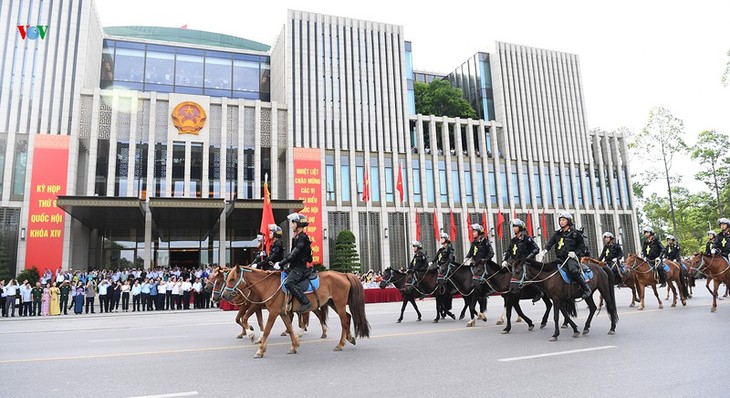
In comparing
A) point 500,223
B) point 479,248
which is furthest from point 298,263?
point 500,223

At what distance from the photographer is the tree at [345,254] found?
114ft

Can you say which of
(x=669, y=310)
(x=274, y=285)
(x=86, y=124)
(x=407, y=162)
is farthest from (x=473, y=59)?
(x=274, y=285)

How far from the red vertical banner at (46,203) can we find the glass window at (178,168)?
23.1ft

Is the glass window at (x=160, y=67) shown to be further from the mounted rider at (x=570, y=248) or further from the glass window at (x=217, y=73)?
the mounted rider at (x=570, y=248)

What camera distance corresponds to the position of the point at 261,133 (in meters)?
38.8

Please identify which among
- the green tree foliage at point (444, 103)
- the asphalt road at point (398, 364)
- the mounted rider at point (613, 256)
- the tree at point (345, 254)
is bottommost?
the asphalt road at point (398, 364)

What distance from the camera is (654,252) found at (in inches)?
632

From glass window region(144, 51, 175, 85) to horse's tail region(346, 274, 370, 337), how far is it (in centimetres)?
3739

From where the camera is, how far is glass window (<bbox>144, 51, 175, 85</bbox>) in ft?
133

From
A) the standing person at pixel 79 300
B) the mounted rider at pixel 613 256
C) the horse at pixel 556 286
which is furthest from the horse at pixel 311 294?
the standing person at pixel 79 300

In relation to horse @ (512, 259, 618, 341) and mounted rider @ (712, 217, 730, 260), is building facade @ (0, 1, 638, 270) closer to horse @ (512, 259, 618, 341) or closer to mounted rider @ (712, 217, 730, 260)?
mounted rider @ (712, 217, 730, 260)

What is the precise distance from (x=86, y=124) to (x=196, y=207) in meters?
12.2

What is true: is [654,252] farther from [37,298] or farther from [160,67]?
[160,67]

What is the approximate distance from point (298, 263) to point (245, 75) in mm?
38246
